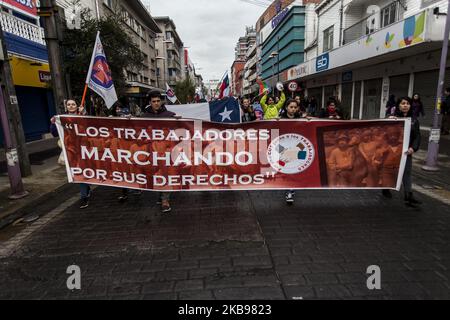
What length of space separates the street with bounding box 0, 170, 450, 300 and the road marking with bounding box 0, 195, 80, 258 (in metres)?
0.02

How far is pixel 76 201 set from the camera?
5.56 meters

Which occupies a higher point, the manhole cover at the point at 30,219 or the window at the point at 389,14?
the window at the point at 389,14

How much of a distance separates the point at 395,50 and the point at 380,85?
5.61 m

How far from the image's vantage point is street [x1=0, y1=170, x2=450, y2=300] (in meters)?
2.73

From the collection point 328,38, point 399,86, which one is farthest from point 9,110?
point 328,38

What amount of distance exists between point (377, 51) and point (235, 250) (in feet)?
48.3

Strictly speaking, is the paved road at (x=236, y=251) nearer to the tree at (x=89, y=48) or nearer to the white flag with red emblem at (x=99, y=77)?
the white flag with red emblem at (x=99, y=77)

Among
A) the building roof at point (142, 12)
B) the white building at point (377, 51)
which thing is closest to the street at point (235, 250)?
the white building at point (377, 51)

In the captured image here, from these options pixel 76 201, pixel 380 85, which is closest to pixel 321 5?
pixel 380 85

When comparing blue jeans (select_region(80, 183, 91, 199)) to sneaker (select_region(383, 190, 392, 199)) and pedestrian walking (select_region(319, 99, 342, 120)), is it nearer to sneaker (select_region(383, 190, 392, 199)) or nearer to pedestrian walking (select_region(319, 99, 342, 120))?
pedestrian walking (select_region(319, 99, 342, 120))

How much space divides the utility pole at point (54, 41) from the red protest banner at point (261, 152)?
3637mm

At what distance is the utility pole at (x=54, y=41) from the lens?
23.4 feet

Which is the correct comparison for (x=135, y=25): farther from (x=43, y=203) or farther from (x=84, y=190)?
(x=84, y=190)
